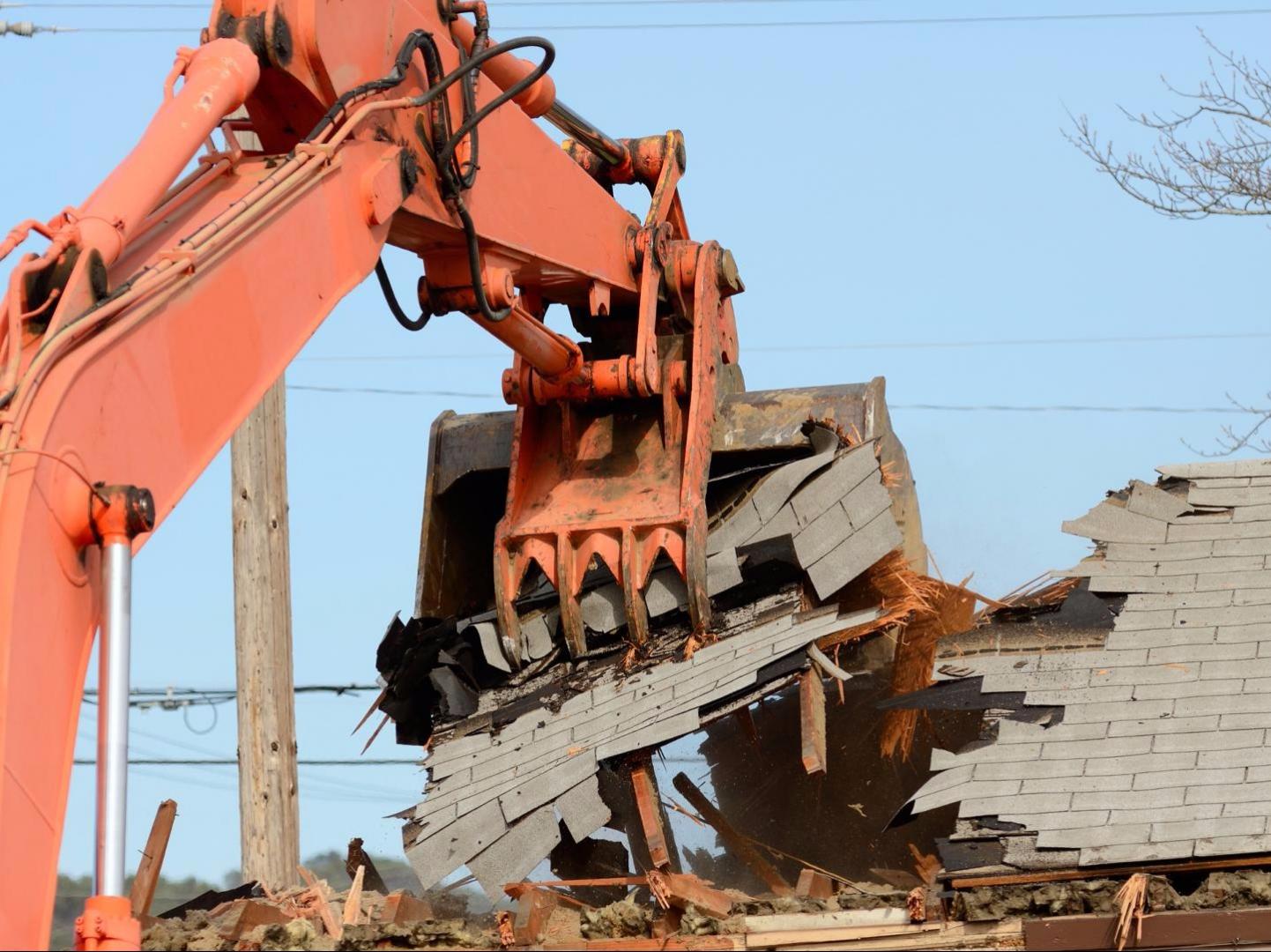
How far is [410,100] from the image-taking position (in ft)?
20.7

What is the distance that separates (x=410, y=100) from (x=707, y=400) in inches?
125

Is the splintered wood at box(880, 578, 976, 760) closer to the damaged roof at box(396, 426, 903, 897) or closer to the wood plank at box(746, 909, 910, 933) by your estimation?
the damaged roof at box(396, 426, 903, 897)

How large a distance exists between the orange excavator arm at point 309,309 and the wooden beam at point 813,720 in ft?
2.39

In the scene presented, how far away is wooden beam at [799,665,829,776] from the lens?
26.2ft

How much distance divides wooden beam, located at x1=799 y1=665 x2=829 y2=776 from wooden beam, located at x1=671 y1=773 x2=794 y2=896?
1.19m

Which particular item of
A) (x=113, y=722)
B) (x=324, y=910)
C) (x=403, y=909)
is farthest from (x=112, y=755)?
(x=403, y=909)

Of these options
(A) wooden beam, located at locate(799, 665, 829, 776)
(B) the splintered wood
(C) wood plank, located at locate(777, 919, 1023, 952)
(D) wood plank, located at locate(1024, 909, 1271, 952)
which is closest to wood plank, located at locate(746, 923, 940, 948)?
(C) wood plank, located at locate(777, 919, 1023, 952)

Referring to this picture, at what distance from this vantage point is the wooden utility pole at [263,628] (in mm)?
10547

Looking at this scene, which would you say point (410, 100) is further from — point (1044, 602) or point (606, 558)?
point (1044, 602)

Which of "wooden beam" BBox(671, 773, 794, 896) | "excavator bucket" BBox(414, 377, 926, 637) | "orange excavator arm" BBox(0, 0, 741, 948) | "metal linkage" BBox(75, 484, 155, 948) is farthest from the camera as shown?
"excavator bucket" BBox(414, 377, 926, 637)

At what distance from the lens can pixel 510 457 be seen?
9.72 m

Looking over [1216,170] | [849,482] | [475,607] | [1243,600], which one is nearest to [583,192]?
[849,482]

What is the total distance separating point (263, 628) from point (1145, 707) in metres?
5.14

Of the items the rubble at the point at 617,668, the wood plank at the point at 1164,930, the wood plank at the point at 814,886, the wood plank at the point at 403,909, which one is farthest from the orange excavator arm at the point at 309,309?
the wood plank at the point at 1164,930
